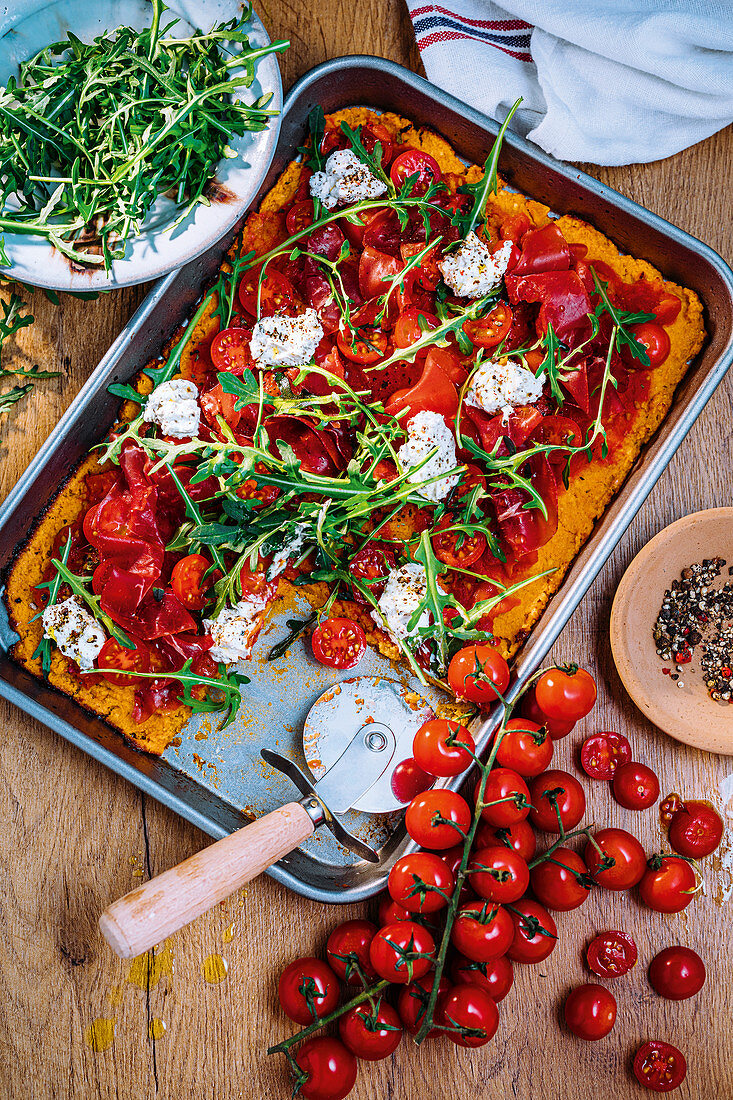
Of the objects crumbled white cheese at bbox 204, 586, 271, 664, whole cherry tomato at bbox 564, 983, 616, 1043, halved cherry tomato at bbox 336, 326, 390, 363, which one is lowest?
whole cherry tomato at bbox 564, 983, 616, 1043

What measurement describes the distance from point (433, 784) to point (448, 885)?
0.74 ft

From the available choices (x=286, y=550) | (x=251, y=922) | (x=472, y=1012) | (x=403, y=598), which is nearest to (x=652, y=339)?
(x=403, y=598)

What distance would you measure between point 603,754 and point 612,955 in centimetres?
46

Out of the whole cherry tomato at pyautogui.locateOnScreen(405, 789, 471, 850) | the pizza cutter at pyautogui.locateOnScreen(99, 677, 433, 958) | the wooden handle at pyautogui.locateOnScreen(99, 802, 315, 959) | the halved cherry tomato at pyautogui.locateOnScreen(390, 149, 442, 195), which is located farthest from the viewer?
the halved cherry tomato at pyautogui.locateOnScreen(390, 149, 442, 195)

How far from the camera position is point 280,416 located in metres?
1.65

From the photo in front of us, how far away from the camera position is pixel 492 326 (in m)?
1.66

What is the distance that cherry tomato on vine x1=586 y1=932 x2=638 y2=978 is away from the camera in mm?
1694

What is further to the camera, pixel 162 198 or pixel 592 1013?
pixel 592 1013

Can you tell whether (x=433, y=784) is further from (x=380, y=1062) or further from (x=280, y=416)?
(x=280, y=416)

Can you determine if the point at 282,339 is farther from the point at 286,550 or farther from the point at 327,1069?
the point at 327,1069

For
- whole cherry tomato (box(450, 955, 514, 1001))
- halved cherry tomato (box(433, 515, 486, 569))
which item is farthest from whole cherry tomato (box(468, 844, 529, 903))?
halved cherry tomato (box(433, 515, 486, 569))

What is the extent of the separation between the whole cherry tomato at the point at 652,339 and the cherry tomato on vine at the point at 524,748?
2.83 ft

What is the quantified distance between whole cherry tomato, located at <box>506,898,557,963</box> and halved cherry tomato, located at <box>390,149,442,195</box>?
163 cm

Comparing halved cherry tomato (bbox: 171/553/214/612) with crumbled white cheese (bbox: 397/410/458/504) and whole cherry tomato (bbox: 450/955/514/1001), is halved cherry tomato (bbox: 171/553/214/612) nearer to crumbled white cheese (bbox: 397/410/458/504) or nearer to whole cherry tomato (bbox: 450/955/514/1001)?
crumbled white cheese (bbox: 397/410/458/504)
